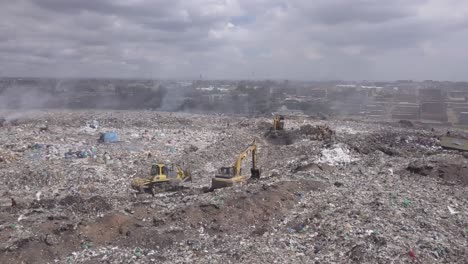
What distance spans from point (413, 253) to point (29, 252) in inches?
268

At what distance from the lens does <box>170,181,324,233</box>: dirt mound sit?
352 inches

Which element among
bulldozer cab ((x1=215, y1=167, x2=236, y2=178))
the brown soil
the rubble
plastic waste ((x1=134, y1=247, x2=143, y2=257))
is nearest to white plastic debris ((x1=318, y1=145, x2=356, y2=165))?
the rubble

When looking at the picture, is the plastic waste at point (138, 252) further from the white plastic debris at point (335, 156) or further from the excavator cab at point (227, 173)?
the white plastic debris at point (335, 156)

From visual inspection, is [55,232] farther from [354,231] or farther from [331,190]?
[331,190]

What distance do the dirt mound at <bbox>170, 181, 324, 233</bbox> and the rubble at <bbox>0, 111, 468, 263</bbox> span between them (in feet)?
0.09

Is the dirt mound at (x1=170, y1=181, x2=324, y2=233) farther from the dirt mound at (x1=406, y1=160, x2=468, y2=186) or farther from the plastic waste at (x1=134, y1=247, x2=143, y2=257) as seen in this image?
the dirt mound at (x1=406, y1=160, x2=468, y2=186)

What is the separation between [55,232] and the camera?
26.4 feet

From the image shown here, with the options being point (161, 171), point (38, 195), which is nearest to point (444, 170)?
point (161, 171)

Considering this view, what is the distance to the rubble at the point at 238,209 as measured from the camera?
755 centimetres

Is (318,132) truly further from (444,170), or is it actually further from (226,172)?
(226,172)

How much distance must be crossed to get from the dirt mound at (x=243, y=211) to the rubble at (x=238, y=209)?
0.09ft

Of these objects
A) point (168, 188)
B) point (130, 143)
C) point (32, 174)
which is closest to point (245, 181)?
point (168, 188)

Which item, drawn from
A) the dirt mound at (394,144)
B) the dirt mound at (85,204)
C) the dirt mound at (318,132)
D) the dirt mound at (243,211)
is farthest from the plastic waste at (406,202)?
the dirt mound at (318,132)

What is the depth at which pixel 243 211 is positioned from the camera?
9422 mm
